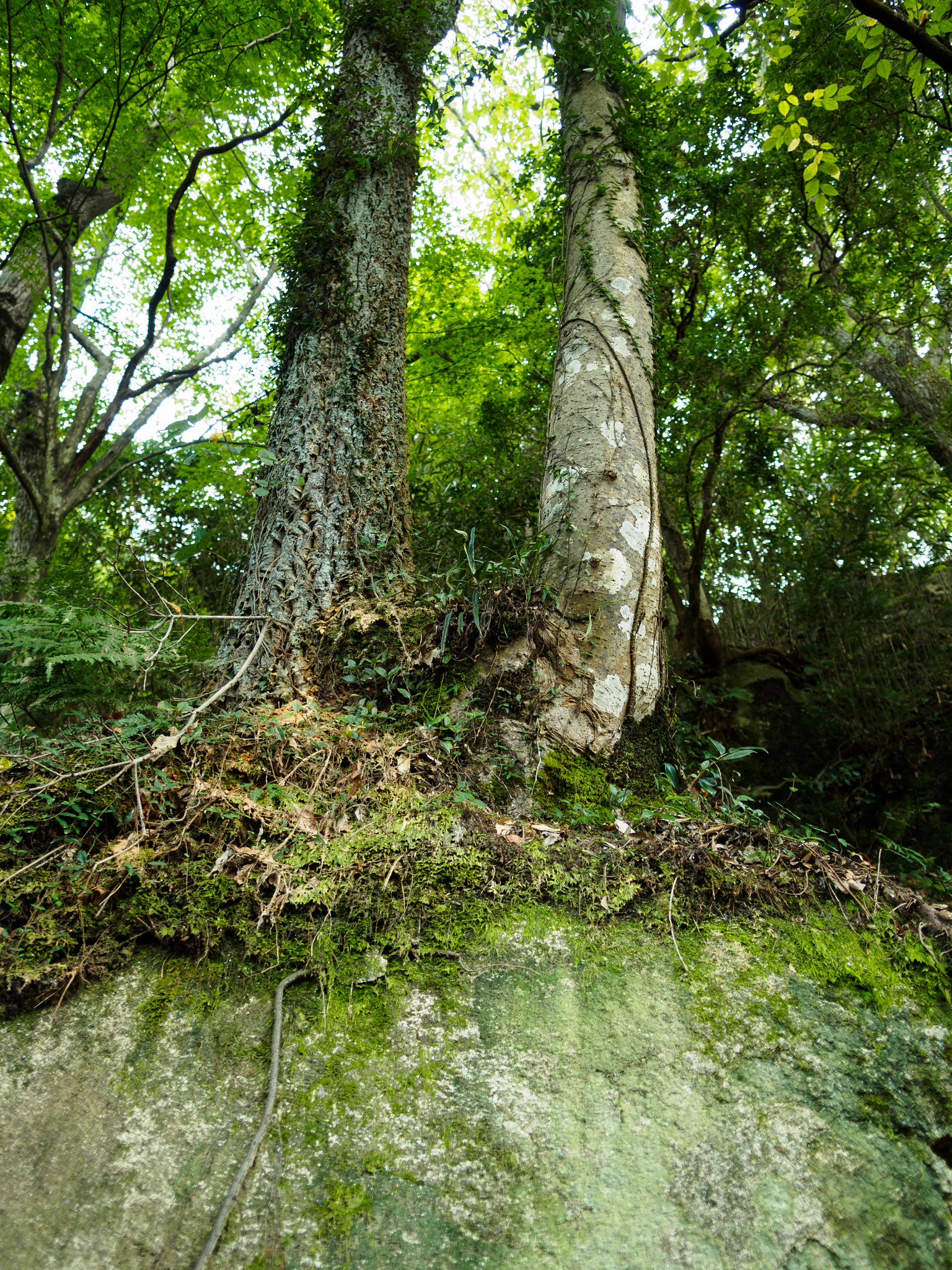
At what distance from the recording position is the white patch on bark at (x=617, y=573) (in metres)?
3.11

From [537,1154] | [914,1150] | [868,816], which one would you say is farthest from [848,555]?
[537,1154]

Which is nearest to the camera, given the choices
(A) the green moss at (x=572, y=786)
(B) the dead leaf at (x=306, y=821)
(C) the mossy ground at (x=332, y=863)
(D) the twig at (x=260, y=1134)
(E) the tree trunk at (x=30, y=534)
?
(D) the twig at (x=260, y=1134)

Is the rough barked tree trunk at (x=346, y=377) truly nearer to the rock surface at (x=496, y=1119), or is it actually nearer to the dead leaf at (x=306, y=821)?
the dead leaf at (x=306, y=821)

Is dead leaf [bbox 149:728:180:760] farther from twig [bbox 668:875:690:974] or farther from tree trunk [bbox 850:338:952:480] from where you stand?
tree trunk [bbox 850:338:952:480]

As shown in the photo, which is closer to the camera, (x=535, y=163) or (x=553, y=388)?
(x=553, y=388)

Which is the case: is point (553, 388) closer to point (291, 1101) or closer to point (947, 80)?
point (291, 1101)

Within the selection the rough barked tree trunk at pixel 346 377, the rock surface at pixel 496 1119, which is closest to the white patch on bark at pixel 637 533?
the rough barked tree trunk at pixel 346 377

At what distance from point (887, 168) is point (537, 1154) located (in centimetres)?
830

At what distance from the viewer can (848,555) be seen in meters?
7.46

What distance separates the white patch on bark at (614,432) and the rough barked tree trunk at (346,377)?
115 cm

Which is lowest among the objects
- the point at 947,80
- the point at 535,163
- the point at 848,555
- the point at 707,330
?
the point at 848,555

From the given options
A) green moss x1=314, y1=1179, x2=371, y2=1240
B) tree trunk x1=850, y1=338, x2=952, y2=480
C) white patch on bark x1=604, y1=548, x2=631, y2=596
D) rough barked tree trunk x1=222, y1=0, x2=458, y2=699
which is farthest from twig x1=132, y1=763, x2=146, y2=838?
tree trunk x1=850, y1=338, x2=952, y2=480

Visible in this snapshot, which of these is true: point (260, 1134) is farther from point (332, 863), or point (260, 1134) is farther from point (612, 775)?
point (612, 775)

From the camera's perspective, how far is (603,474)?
3383 mm
